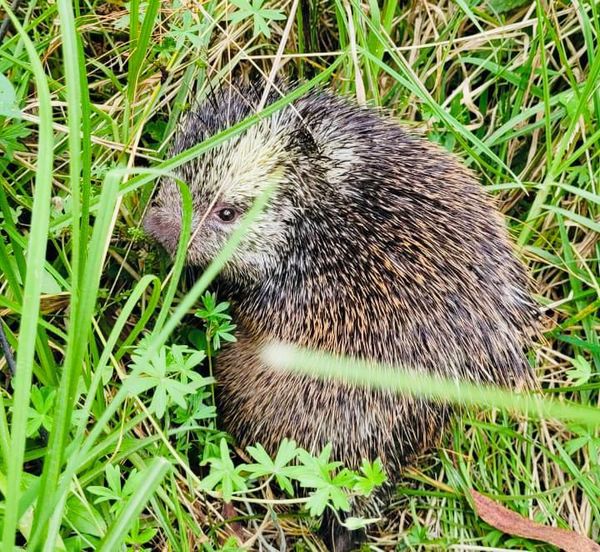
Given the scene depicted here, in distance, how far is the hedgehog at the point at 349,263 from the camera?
116 inches

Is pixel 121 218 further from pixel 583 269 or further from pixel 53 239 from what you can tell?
pixel 583 269

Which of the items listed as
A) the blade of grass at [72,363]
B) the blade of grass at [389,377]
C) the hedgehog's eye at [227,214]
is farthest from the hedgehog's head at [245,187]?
the blade of grass at [72,363]

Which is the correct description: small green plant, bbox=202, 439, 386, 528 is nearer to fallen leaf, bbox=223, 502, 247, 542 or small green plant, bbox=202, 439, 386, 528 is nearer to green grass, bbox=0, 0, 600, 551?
green grass, bbox=0, 0, 600, 551

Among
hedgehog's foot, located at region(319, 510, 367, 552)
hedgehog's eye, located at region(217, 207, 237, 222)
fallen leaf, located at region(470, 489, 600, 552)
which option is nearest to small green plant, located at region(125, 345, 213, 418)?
hedgehog's eye, located at region(217, 207, 237, 222)

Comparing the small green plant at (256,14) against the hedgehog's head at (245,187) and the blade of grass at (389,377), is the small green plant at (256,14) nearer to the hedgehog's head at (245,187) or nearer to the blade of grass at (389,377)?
the hedgehog's head at (245,187)

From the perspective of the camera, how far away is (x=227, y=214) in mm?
3113

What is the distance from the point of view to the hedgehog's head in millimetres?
3062

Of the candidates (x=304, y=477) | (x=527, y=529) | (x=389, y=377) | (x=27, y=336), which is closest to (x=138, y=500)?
(x=27, y=336)

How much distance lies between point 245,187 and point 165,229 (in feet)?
1.15

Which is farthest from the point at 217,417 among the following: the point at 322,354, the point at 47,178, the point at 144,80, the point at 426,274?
the point at 47,178

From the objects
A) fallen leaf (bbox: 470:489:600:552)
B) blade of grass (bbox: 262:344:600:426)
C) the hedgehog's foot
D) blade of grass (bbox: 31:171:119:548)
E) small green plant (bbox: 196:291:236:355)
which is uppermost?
blade of grass (bbox: 31:171:119:548)

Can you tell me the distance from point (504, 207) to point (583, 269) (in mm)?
474

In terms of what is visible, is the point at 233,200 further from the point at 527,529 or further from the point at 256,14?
the point at 527,529

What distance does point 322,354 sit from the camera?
301 centimetres
